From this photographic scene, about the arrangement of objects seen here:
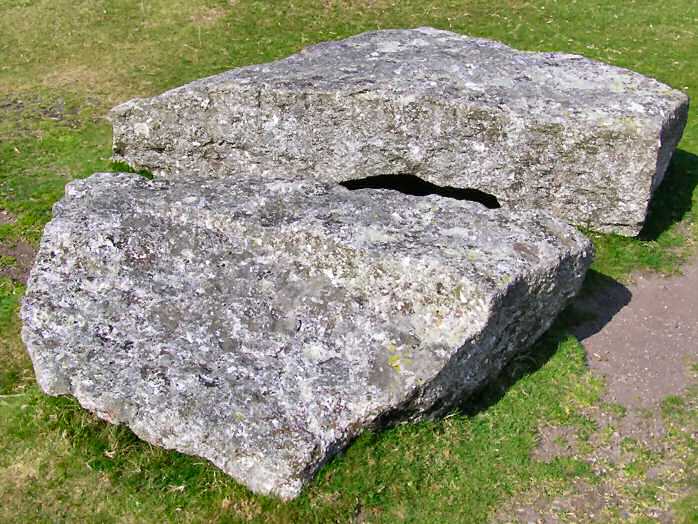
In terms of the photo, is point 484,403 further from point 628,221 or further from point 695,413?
point 628,221

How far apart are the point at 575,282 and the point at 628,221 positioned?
341 cm

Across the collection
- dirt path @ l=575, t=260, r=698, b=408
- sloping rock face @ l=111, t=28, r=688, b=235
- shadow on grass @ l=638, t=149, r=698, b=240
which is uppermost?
sloping rock face @ l=111, t=28, r=688, b=235

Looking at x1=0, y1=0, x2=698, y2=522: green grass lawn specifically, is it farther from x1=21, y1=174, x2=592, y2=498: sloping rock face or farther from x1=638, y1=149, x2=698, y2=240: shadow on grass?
x1=21, y1=174, x2=592, y2=498: sloping rock face

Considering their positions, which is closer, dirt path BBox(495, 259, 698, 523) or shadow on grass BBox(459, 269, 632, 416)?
dirt path BBox(495, 259, 698, 523)

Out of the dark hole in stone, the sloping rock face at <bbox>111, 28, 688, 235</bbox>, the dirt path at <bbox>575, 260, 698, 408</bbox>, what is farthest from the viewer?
the dark hole in stone

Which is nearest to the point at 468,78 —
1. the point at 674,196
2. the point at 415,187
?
the point at 415,187

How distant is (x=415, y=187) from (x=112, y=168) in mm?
5827

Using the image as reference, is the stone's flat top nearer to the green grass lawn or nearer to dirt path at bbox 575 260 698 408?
the green grass lawn

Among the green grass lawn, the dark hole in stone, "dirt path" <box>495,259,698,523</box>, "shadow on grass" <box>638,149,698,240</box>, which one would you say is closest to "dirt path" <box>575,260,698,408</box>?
"dirt path" <box>495,259,698,523</box>

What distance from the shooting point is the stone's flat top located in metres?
13.8

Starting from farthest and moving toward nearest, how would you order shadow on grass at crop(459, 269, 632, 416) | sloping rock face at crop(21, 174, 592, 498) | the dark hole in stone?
the dark hole in stone, shadow on grass at crop(459, 269, 632, 416), sloping rock face at crop(21, 174, 592, 498)

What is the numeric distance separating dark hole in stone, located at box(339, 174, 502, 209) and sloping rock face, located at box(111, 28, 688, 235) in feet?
2.03

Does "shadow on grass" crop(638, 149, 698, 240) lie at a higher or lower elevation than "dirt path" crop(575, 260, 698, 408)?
lower

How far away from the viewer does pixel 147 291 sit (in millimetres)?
10438
